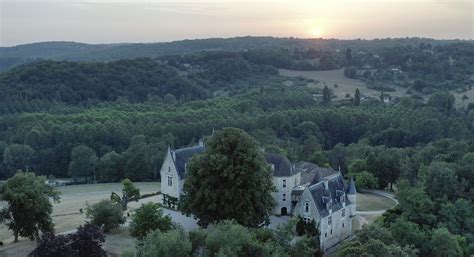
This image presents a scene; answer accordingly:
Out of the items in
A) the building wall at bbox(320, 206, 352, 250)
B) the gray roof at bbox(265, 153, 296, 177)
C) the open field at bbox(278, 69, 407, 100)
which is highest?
the gray roof at bbox(265, 153, 296, 177)

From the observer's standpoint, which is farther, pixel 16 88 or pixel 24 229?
pixel 16 88

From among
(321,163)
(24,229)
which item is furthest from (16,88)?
(24,229)

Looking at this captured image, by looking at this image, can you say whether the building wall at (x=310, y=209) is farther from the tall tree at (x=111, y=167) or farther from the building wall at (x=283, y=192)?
the tall tree at (x=111, y=167)

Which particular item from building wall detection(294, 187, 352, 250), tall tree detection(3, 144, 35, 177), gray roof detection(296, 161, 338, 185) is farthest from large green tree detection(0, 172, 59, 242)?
tall tree detection(3, 144, 35, 177)

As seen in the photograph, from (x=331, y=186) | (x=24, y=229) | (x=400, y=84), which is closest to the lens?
(x=24, y=229)

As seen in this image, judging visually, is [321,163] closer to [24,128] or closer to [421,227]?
[421,227]

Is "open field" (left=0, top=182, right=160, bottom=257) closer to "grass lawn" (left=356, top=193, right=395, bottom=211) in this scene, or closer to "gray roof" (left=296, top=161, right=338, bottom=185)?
"gray roof" (left=296, top=161, right=338, bottom=185)

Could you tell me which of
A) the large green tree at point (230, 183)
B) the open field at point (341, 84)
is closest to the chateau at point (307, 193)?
the large green tree at point (230, 183)
